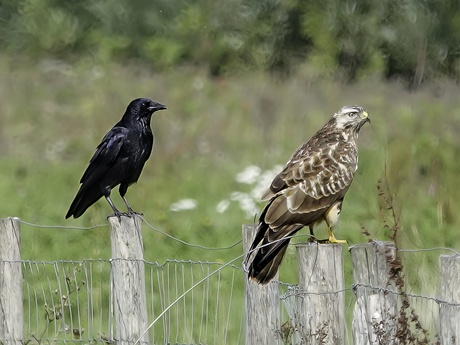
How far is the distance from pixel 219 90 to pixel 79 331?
6.68m

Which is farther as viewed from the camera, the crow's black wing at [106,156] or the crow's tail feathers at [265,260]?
the crow's black wing at [106,156]

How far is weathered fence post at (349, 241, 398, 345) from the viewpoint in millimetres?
4352

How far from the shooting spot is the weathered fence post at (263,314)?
487 cm

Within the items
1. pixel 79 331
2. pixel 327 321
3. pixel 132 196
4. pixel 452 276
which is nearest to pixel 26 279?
pixel 79 331

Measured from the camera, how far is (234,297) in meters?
7.41

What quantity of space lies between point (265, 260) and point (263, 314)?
0.74 ft

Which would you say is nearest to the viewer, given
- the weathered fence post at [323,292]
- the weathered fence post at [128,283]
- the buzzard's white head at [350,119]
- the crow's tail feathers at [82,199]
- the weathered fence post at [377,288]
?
the weathered fence post at [377,288]

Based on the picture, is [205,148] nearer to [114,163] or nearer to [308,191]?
[114,163]

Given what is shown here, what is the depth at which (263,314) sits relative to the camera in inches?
192

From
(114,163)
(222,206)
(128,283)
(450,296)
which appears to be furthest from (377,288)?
(222,206)

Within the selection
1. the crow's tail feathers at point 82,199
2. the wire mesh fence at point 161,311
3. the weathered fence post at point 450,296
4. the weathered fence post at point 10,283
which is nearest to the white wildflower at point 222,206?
the wire mesh fence at point 161,311

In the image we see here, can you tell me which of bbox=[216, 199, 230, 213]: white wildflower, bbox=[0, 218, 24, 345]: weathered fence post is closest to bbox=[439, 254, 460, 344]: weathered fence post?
bbox=[0, 218, 24, 345]: weathered fence post

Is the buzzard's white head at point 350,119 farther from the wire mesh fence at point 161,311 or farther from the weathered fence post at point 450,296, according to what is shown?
the weathered fence post at point 450,296

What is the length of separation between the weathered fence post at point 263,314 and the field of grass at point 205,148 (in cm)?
190
